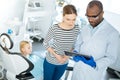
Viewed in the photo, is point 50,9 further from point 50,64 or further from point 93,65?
point 93,65

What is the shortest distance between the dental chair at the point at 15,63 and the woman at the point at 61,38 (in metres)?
0.23

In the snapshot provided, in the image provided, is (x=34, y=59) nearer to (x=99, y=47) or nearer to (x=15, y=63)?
(x=15, y=63)

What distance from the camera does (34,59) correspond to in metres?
3.71

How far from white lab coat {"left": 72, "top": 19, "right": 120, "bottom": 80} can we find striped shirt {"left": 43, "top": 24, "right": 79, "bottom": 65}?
0.17 meters

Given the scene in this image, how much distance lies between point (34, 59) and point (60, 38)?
5.52 feet

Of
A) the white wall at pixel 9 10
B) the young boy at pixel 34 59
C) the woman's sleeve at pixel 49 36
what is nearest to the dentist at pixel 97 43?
the woman's sleeve at pixel 49 36

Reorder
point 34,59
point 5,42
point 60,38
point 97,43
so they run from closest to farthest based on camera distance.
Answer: point 97,43
point 60,38
point 5,42
point 34,59

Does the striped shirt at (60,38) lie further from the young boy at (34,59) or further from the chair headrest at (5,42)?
the young boy at (34,59)

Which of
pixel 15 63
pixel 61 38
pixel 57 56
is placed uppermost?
pixel 61 38

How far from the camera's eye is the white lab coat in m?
1.74

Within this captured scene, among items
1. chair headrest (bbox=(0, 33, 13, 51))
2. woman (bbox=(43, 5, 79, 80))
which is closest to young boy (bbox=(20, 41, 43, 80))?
chair headrest (bbox=(0, 33, 13, 51))

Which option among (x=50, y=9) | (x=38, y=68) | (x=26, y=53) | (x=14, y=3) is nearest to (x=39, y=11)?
(x=50, y=9)

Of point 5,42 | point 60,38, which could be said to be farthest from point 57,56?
point 5,42

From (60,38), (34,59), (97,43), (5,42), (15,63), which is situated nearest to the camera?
(97,43)
